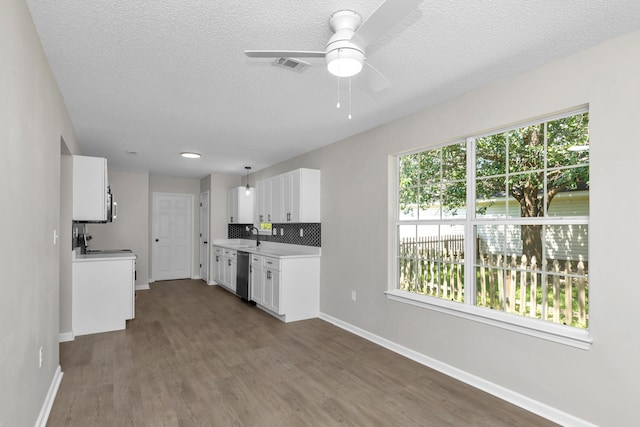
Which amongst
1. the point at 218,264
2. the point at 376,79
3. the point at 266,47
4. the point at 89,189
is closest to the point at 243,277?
the point at 218,264

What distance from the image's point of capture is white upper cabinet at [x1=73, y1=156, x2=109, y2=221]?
4.05 metres

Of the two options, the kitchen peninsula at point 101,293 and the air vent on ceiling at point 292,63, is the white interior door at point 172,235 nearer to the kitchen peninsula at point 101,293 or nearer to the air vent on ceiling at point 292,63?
the kitchen peninsula at point 101,293

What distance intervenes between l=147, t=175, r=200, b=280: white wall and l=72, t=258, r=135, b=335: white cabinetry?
3.44 meters

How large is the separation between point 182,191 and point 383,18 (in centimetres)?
746

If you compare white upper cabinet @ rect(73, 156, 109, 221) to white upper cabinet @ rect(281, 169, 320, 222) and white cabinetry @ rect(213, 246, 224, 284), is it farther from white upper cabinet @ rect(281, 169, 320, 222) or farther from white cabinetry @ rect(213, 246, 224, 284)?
white cabinetry @ rect(213, 246, 224, 284)

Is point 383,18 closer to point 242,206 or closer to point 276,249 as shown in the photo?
point 276,249

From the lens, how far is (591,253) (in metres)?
2.26

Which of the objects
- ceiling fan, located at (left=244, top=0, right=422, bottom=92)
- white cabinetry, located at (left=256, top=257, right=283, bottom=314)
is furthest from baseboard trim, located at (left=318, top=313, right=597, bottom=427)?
ceiling fan, located at (left=244, top=0, right=422, bottom=92)

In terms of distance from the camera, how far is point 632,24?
2.01m

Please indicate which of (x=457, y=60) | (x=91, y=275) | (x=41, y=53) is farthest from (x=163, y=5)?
(x=91, y=275)

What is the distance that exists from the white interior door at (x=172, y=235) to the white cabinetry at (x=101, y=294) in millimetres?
3483

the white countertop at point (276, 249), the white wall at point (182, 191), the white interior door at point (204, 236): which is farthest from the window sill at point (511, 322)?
the white wall at point (182, 191)

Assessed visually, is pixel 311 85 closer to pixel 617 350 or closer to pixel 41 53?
pixel 41 53

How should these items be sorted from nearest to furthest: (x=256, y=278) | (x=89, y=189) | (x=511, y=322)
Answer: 1. (x=511, y=322)
2. (x=89, y=189)
3. (x=256, y=278)
